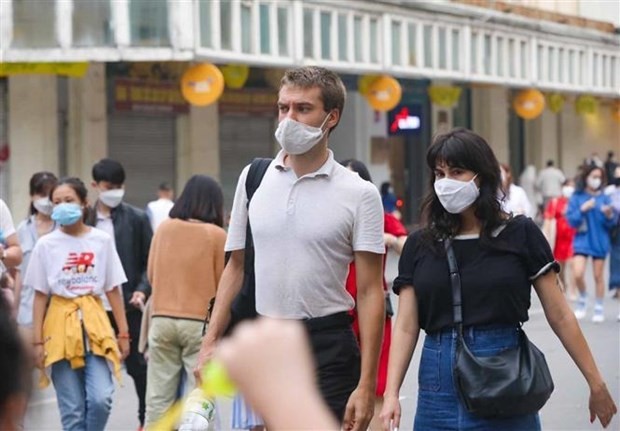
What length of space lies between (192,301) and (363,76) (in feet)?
63.5

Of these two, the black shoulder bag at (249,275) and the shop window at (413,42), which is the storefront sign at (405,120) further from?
the black shoulder bag at (249,275)

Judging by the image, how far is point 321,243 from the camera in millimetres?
5320

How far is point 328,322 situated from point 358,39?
2165cm

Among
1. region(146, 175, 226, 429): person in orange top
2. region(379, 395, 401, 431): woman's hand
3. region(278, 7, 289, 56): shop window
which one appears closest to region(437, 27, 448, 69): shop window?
region(278, 7, 289, 56): shop window

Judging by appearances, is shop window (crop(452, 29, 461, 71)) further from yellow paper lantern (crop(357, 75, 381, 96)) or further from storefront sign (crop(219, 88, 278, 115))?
storefront sign (crop(219, 88, 278, 115))

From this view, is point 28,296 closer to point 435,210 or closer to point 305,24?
point 435,210

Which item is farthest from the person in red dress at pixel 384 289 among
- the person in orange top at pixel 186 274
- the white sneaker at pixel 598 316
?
the white sneaker at pixel 598 316

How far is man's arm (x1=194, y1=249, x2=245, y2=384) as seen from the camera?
562 centimetres

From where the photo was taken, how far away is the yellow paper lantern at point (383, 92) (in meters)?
27.2

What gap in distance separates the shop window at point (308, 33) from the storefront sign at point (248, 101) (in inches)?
136

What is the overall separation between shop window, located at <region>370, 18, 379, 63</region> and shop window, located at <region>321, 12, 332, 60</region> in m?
1.34

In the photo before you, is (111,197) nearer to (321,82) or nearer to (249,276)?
(249,276)

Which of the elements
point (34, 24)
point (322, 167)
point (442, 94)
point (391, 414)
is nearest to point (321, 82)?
point (322, 167)

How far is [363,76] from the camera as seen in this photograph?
27.6 m
